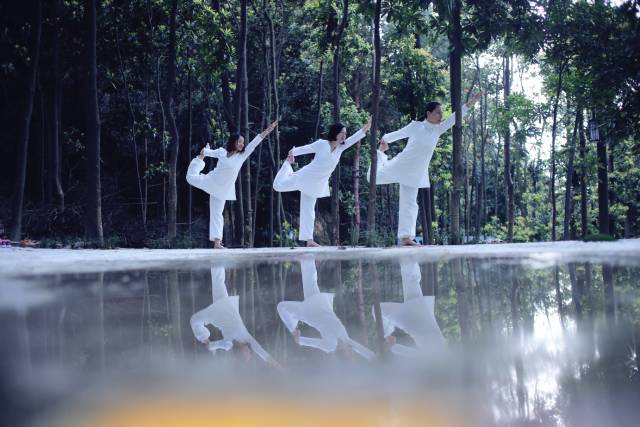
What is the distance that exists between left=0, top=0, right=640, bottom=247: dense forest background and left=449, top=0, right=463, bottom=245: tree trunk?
0.13 feet

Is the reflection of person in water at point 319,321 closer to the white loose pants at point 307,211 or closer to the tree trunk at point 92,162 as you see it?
the white loose pants at point 307,211

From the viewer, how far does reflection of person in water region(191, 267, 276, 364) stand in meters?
3.58

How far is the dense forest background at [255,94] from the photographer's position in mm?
17594

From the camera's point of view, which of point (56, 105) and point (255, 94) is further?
point (255, 94)

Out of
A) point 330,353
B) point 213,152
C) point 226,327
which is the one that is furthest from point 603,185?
point 330,353

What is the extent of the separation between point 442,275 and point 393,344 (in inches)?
136

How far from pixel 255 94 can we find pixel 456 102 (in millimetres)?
19396

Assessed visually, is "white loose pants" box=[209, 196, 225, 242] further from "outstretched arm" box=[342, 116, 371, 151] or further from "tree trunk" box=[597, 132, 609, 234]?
"tree trunk" box=[597, 132, 609, 234]

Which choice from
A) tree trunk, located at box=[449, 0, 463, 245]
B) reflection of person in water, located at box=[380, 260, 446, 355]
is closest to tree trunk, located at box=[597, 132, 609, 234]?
tree trunk, located at box=[449, 0, 463, 245]

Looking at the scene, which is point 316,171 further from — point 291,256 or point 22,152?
point 22,152

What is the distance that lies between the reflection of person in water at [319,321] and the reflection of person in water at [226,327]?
29cm

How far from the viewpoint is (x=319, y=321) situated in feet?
14.5

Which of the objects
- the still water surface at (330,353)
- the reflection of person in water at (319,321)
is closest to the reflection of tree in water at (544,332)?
the still water surface at (330,353)

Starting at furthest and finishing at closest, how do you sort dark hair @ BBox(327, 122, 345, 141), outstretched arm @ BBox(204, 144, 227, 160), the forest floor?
outstretched arm @ BBox(204, 144, 227, 160) < dark hair @ BBox(327, 122, 345, 141) < the forest floor
